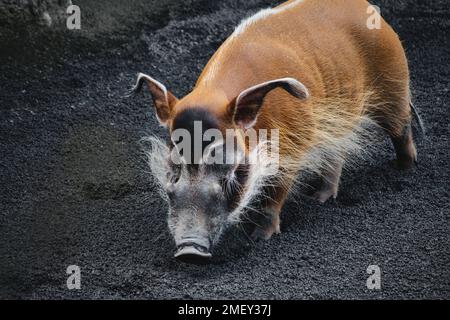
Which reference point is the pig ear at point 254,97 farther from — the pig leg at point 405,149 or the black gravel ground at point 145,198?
the pig leg at point 405,149

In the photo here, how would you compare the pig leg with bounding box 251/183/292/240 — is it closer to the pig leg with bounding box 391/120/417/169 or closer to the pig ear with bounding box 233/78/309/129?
the pig ear with bounding box 233/78/309/129

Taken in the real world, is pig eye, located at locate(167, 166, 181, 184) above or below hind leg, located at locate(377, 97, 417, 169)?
below

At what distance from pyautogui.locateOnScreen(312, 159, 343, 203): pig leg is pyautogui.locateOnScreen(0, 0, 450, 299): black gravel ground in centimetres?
7

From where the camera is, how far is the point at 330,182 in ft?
14.6

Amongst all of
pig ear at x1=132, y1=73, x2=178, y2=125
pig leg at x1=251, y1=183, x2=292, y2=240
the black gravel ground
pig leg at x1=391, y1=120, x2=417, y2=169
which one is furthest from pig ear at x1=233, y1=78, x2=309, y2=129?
pig leg at x1=391, y1=120, x2=417, y2=169

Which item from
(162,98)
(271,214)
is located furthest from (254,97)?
(271,214)

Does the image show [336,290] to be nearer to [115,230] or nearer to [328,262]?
[328,262]

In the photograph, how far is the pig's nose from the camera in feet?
11.1

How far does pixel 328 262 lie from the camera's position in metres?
3.82

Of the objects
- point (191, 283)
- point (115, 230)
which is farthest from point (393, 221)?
point (115, 230)

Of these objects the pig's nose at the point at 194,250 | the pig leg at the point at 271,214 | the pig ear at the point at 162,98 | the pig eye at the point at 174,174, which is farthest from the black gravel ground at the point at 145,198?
the pig ear at the point at 162,98

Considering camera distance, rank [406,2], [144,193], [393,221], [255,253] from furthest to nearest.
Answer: [406,2] < [144,193] < [393,221] < [255,253]

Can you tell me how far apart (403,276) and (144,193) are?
1.62 meters

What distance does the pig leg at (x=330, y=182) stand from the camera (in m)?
4.42
